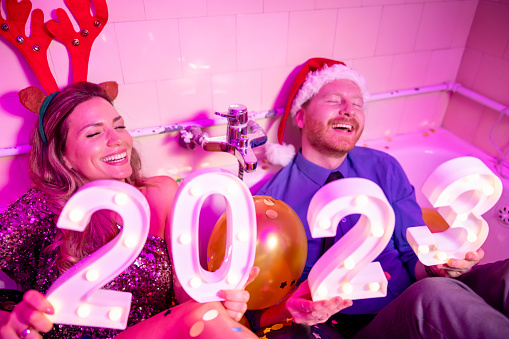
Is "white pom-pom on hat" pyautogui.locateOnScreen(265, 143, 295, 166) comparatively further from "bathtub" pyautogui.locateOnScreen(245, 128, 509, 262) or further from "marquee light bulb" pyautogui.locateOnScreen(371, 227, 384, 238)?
"marquee light bulb" pyautogui.locateOnScreen(371, 227, 384, 238)

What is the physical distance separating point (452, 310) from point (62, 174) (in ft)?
3.92

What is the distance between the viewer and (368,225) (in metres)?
0.82

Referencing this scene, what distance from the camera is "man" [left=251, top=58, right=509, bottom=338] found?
1.07 meters

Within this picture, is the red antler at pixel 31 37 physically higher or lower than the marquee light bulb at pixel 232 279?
higher

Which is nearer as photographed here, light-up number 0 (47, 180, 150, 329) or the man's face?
light-up number 0 (47, 180, 150, 329)

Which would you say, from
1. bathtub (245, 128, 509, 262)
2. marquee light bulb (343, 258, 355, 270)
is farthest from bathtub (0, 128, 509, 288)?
marquee light bulb (343, 258, 355, 270)

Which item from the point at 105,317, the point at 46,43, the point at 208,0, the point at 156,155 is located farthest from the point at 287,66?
the point at 105,317

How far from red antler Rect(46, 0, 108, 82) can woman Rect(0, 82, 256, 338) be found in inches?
6.4

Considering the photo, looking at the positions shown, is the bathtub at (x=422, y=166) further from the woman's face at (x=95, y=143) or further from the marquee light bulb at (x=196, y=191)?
the marquee light bulb at (x=196, y=191)

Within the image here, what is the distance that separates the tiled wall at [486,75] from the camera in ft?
5.89

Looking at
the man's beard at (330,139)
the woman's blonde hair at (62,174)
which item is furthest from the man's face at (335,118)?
the woman's blonde hair at (62,174)

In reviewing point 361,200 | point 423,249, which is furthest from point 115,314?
point 423,249

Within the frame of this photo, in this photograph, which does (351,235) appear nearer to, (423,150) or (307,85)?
(307,85)

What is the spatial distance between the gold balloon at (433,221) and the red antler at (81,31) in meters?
1.77
